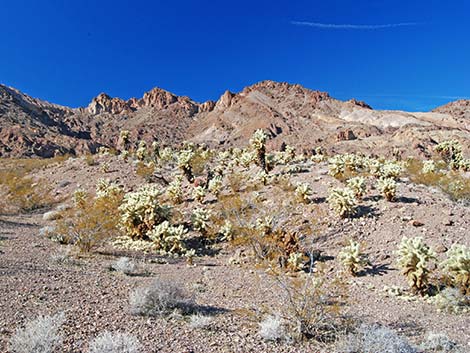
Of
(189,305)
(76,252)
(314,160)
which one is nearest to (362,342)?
(189,305)

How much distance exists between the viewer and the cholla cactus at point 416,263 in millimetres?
7879

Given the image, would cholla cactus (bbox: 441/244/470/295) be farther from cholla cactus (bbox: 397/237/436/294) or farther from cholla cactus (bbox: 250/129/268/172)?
cholla cactus (bbox: 250/129/268/172)

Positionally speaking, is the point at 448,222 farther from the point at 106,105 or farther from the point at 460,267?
the point at 106,105

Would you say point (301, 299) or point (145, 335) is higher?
point (301, 299)

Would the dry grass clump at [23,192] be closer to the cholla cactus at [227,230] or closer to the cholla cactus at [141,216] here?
the cholla cactus at [141,216]

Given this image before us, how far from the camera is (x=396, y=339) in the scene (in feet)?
16.0

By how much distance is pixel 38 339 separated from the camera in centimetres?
426

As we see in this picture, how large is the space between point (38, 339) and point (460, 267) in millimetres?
7605

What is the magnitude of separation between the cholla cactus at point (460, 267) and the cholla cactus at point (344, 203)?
4.66m

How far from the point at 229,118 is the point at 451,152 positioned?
99.1 meters

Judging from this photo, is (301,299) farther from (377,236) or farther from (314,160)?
(314,160)

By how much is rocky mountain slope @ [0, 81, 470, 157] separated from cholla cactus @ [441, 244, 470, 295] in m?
51.2

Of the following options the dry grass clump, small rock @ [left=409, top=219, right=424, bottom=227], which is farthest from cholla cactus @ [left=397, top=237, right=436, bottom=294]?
the dry grass clump

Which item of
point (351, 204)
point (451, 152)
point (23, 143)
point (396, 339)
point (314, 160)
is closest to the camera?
point (396, 339)
